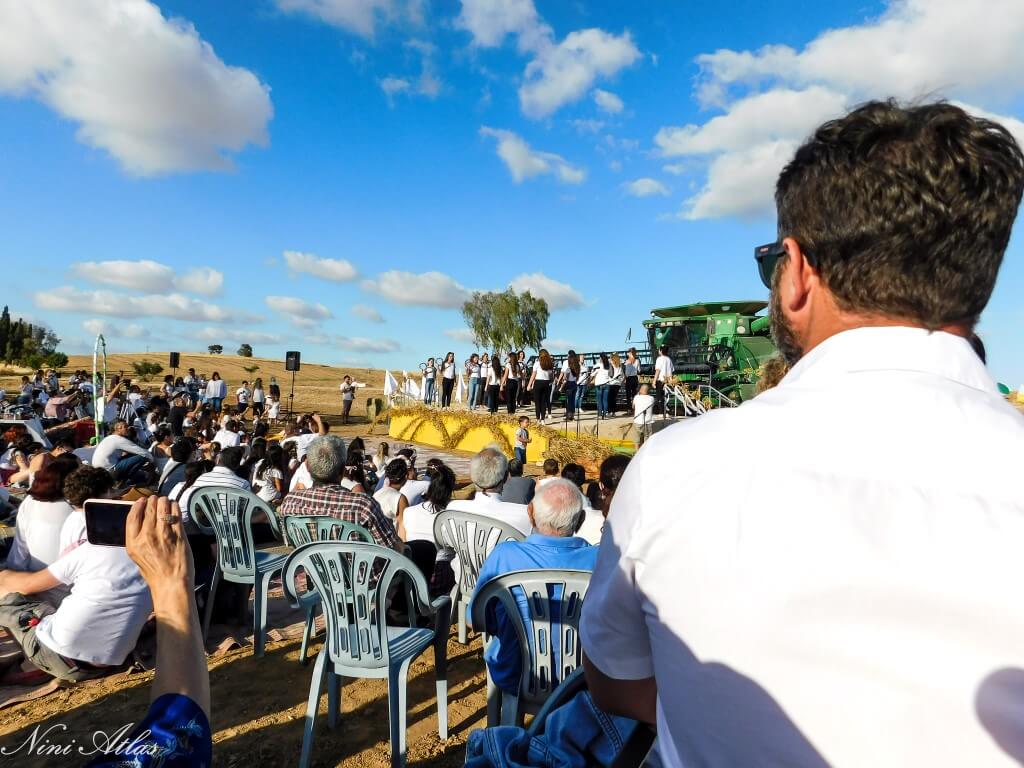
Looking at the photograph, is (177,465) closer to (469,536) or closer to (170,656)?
(469,536)

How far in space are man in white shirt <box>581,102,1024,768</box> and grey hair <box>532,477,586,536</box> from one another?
2.05 meters

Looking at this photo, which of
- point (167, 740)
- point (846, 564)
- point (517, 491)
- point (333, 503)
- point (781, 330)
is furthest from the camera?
point (517, 491)

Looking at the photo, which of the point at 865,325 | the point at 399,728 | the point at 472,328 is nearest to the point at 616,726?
the point at 865,325

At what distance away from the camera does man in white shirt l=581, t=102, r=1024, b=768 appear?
0.73 m

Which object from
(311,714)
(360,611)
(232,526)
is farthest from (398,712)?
(232,526)

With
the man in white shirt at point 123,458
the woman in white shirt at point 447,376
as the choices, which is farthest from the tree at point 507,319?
the man in white shirt at point 123,458

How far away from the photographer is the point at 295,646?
4613 mm

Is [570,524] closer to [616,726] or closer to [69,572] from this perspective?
[616,726]

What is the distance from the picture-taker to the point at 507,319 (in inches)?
2153

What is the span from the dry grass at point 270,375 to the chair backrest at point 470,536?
2843 centimetres

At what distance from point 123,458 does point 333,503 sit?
6199mm

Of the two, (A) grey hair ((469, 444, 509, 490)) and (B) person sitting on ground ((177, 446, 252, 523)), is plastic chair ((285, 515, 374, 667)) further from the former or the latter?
(A) grey hair ((469, 444, 509, 490))

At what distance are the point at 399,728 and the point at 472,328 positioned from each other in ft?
178

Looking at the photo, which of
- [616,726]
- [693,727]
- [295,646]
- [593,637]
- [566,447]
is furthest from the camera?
[566,447]
